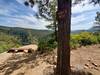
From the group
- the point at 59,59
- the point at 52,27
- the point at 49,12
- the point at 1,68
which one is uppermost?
the point at 49,12

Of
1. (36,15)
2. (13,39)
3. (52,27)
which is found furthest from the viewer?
(13,39)

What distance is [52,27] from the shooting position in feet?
49.6

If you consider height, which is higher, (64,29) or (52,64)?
Result: (64,29)

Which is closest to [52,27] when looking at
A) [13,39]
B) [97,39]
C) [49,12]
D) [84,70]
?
[49,12]

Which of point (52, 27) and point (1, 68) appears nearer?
point (1, 68)

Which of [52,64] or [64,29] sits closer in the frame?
[64,29]

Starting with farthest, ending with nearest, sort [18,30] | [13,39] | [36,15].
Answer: [18,30] < [13,39] < [36,15]

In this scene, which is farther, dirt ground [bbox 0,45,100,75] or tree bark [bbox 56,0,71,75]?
dirt ground [bbox 0,45,100,75]

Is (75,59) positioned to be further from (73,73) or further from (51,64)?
(73,73)

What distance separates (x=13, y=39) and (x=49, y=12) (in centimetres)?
1724

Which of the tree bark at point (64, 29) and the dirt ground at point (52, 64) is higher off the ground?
the tree bark at point (64, 29)

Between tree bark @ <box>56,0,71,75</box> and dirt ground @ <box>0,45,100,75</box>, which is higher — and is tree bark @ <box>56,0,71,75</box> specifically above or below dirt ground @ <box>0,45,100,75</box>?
above

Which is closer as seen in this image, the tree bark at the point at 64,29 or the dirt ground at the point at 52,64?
the tree bark at the point at 64,29

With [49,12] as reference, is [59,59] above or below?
below
